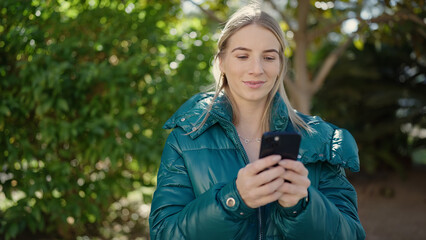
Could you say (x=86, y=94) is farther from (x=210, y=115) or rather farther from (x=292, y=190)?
(x=292, y=190)

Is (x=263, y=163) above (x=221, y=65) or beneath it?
beneath

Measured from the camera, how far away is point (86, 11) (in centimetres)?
394

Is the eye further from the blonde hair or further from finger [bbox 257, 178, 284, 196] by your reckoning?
finger [bbox 257, 178, 284, 196]

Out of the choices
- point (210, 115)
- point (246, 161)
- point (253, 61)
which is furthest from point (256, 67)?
point (246, 161)

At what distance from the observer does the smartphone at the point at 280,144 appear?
4.83 feet

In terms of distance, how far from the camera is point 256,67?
6.20 ft

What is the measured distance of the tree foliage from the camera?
364cm

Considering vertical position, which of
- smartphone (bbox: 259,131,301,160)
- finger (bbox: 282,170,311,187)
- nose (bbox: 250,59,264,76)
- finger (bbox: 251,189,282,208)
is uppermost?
nose (bbox: 250,59,264,76)

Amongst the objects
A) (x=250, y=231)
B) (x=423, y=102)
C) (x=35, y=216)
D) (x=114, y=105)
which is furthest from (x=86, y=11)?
(x=423, y=102)

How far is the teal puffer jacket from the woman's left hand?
65 mm

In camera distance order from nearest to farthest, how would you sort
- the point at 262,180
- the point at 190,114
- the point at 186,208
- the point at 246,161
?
1. the point at 262,180
2. the point at 186,208
3. the point at 246,161
4. the point at 190,114

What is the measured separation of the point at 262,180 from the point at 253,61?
0.66 m

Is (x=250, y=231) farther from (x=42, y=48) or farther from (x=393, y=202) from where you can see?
(x=393, y=202)

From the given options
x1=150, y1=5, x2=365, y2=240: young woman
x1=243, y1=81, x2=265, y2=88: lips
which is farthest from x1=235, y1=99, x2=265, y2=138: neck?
x1=243, y1=81, x2=265, y2=88: lips
